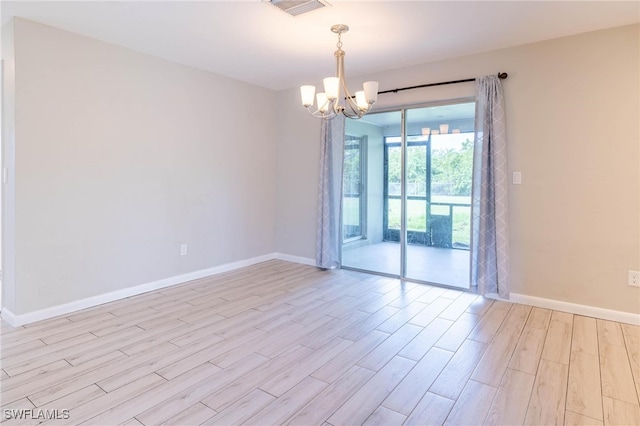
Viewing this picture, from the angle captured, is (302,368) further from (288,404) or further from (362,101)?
(362,101)

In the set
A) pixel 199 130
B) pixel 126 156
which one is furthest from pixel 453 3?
pixel 126 156

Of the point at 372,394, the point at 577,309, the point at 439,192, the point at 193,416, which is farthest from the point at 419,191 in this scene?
the point at 193,416

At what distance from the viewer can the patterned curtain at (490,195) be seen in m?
3.58

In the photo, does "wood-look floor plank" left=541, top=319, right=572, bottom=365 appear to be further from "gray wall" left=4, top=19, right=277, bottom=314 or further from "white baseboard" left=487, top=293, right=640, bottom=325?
"gray wall" left=4, top=19, right=277, bottom=314

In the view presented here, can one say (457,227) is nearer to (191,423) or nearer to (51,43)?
(191,423)

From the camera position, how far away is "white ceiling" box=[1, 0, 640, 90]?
273 centimetres

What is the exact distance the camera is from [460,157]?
3.99 metres

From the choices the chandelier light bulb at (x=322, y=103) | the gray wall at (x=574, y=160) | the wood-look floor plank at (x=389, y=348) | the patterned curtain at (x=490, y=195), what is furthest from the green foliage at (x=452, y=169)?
the wood-look floor plank at (x=389, y=348)

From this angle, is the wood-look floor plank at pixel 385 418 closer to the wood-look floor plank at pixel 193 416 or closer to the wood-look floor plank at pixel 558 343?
the wood-look floor plank at pixel 193 416

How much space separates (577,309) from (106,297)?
4600 millimetres

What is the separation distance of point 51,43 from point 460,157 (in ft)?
13.6

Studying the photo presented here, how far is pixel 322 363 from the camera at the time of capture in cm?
239

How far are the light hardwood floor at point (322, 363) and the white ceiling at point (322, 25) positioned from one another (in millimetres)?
2586

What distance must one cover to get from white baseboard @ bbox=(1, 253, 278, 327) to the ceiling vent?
3108 millimetres
